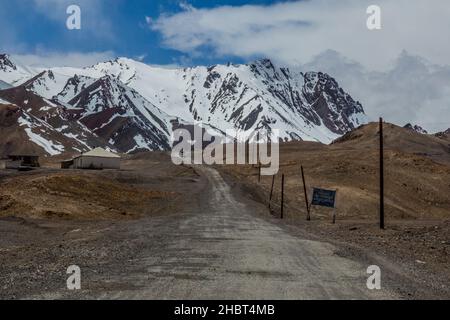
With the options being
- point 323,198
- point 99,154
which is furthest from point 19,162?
point 323,198

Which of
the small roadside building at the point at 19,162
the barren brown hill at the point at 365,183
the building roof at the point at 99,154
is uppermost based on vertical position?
the building roof at the point at 99,154

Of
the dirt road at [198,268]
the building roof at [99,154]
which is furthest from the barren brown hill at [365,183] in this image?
the dirt road at [198,268]

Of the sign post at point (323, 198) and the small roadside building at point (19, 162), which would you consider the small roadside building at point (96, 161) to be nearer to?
the small roadside building at point (19, 162)

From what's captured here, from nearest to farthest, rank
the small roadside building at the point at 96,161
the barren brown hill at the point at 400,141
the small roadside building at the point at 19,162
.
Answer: the small roadside building at the point at 19,162
the small roadside building at the point at 96,161
the barren brown hill at the point at 400,141

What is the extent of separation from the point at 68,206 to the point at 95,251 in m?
30.0

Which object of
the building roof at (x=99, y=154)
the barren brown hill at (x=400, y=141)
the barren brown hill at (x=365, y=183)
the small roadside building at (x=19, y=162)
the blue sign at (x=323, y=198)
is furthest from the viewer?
the barren brown hill at (x=400, y=141)

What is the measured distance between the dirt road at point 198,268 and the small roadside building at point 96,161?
285 feet

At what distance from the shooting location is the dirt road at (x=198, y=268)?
45.9ft

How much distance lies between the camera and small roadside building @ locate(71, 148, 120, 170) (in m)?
117

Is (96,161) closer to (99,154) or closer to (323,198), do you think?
(99,154)

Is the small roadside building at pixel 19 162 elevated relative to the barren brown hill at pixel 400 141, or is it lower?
lower

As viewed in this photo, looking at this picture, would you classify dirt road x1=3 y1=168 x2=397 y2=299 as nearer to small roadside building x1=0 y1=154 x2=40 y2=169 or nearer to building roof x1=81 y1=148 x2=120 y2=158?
small roadside building x1=0 y1=154 x2=40 y2=169

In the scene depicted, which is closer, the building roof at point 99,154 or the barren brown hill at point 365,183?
the barren brown hill at point 365,183
